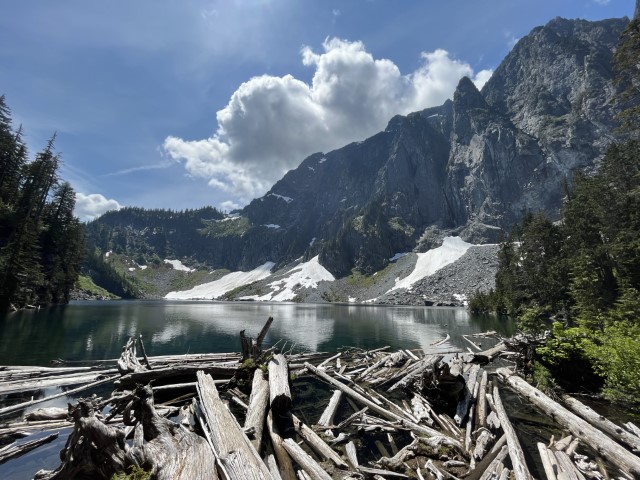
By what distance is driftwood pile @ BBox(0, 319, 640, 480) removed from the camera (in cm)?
675

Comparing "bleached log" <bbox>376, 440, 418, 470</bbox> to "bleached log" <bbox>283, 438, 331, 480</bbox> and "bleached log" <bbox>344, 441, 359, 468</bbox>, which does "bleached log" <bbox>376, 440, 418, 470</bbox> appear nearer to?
"bleached log" <bbox>344, 441, 359, 468</bbox>

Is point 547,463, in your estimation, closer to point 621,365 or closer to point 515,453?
point 515,453

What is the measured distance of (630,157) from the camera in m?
52.2

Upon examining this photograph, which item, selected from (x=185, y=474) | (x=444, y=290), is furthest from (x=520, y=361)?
(x=444, y=290)

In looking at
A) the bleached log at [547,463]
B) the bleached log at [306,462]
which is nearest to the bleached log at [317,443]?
the bleached log at [306,462]

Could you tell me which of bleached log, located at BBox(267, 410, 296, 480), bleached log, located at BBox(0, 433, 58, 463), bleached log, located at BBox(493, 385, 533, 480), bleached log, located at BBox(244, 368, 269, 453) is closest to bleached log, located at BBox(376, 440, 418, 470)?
bleached log, located at BBox(267, 410, 296, 480)

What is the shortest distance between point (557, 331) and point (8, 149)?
101 m

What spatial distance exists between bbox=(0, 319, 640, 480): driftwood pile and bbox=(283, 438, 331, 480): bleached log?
0.03 m

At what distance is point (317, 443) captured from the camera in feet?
33.5

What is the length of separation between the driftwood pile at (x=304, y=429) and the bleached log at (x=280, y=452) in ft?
0.13

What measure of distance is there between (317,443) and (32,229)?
3240 inches

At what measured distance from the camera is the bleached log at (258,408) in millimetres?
10406

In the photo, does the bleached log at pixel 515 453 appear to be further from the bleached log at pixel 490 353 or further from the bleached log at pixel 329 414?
the bleached log at pixel 490 353

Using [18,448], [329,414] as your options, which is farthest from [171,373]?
[329,414]
